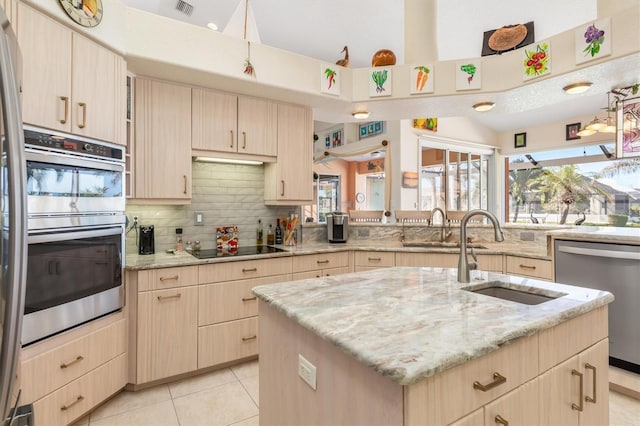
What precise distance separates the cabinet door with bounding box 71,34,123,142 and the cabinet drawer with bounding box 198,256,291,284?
113 centimetres

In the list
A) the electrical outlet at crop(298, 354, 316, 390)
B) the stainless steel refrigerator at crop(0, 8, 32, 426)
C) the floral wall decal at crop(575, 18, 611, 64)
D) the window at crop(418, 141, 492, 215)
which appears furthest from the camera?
the window at crop(418, 141, 492, 215)

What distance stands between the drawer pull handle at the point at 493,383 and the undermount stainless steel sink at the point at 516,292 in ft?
1.89

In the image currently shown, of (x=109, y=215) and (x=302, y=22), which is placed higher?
(x=302, y=22)

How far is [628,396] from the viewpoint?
7.09 feet

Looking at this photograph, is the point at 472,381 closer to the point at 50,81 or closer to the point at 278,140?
the point at 50,81

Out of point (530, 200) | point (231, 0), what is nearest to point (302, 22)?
point (231, 0)

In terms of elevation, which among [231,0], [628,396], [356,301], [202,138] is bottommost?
[628,396]

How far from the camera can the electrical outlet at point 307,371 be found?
3.41 ft

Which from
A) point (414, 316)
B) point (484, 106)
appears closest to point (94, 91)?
point (414, 316)

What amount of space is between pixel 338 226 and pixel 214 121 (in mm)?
1631

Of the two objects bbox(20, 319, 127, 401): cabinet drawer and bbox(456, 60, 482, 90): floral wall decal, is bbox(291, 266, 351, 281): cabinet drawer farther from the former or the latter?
bbox(456, 60, 482, 90): floral wall decal

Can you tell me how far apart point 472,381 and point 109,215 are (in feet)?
7.12

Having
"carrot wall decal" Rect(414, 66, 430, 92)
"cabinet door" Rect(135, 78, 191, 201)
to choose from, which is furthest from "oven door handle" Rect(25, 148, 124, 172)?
"carrot wall decal" Rect(414, 66, 430, 92)

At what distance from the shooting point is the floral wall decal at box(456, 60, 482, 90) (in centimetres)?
279
